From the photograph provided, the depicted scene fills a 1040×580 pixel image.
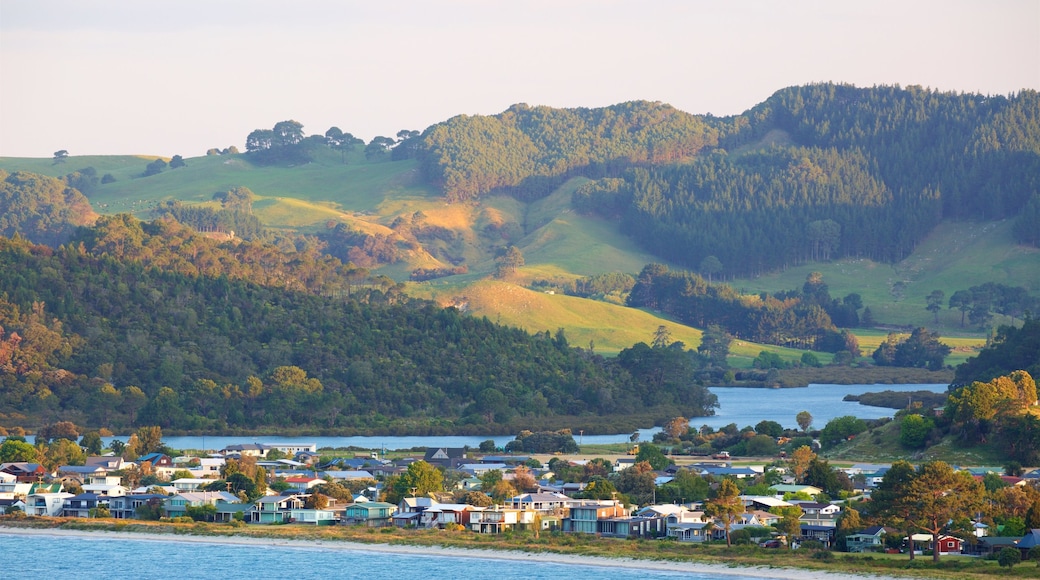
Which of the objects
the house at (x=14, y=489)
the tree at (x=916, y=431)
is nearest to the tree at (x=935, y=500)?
the tree at (x=916, y=431)

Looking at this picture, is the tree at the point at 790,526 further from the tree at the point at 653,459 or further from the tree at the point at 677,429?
the tree at the point at 677,429

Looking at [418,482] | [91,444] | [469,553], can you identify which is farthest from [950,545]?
[91,444]

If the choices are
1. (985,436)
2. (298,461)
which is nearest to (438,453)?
(298,461)

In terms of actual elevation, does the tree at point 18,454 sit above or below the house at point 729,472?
above

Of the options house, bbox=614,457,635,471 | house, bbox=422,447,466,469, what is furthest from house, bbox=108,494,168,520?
house, bbox=614,457,635,471

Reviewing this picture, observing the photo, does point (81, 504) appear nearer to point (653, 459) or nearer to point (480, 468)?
point (480, 468)

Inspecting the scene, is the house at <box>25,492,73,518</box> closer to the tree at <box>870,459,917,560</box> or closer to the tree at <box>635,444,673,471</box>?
the tree at <box>635,444,673,471</box>

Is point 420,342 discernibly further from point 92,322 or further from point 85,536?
point 85,536
